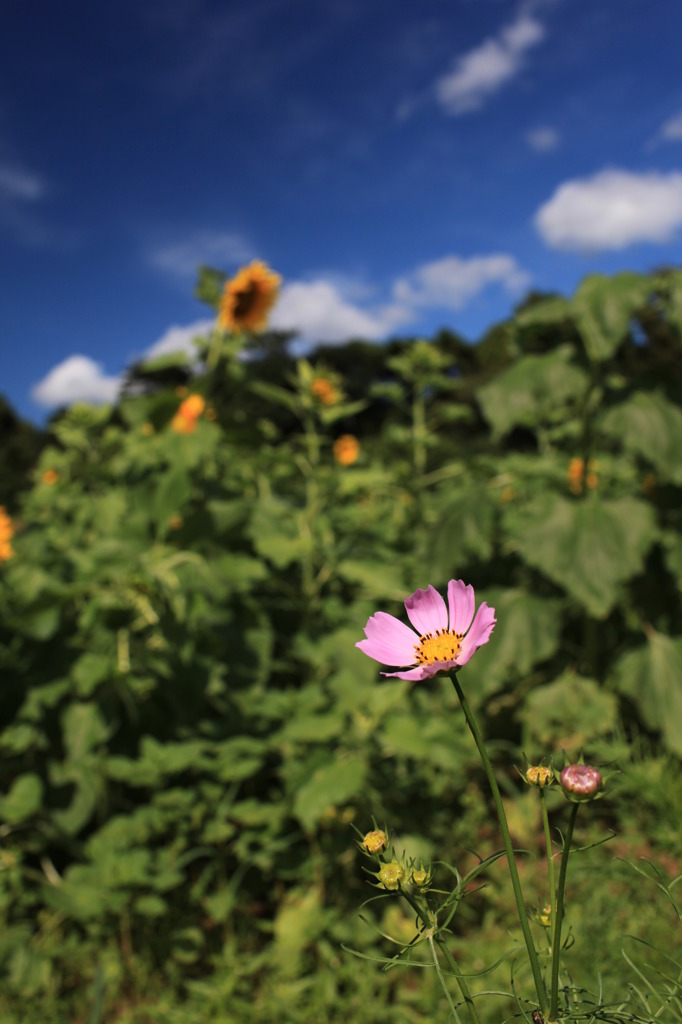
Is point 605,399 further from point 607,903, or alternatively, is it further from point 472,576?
point 607,903

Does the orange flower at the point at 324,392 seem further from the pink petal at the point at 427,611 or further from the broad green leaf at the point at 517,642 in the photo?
the pink petal at the point at 427,611

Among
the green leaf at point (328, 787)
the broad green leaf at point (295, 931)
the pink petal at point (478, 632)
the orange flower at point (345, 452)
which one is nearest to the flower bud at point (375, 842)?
the pink petal at point (478, 632)

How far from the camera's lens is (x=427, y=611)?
21.4 inches

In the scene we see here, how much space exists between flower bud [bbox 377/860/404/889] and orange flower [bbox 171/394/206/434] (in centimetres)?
204

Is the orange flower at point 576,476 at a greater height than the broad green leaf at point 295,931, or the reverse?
the orange flower at point 576,476

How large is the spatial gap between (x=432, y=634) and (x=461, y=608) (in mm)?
32

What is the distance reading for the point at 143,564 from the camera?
6.23 ft

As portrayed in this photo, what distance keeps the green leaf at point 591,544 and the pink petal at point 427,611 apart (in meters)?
1.79

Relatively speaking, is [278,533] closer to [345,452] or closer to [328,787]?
[328,787]

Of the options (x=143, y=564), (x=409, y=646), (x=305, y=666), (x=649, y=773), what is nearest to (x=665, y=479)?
(x=649, y=773)

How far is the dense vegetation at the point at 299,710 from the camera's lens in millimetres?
1702

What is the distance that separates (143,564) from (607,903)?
1.26 metres

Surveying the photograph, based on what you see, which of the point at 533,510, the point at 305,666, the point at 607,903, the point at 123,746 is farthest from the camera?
the point at 533,510

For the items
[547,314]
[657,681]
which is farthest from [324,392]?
[657,681]
